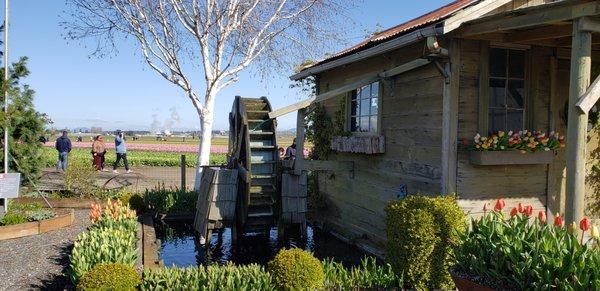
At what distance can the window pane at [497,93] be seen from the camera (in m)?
6.64

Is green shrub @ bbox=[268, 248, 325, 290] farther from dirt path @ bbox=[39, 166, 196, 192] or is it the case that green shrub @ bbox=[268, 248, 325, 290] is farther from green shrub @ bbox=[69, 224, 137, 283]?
dirt path @ bbox=[39, 166, 196, 192]

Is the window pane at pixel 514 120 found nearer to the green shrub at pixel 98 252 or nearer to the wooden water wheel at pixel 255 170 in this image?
the wooden water wheel at pixel 255 170

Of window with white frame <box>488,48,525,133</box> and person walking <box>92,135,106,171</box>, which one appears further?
person walking <box>92,135,106,171</box>

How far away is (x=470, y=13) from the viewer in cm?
589

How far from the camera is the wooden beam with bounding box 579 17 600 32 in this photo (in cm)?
447

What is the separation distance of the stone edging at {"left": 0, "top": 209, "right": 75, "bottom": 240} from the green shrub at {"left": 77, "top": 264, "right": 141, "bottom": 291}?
171 inches

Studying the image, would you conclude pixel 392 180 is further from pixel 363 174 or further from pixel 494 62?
pixel 494 62

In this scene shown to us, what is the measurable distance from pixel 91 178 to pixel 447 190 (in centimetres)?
941

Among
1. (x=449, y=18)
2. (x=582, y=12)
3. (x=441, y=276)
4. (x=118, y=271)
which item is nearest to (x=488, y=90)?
(x=449, y=18)

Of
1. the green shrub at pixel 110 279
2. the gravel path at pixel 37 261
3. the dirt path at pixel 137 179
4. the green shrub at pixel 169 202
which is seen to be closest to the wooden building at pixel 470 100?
the green shrub at pixel 110 279

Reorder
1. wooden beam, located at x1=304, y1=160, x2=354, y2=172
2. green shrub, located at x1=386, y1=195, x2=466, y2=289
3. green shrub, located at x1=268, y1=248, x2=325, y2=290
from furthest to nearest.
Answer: wooden beam, located at x1=304, y1=160, x2=354, y2=172 < green shrub, located at x1=386, y1=195, x2=466, y2=289 < green shrub, located at x1=268, y1=248, x2=325, y2=290

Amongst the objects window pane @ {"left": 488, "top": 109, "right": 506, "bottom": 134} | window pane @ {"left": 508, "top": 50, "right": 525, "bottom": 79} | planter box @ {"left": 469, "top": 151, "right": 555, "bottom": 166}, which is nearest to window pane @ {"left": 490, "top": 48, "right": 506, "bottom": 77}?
window pane @ {"left": 508, "top": 50, "right": 525, "bottom": 79}

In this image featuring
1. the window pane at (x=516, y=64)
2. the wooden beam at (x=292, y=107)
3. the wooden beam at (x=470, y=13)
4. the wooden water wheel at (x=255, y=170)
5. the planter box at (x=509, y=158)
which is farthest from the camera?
the wooden water wheel at (x=255, y=170)

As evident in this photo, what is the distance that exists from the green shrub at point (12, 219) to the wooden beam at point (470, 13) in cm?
780
